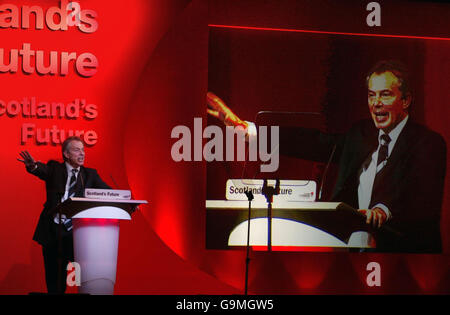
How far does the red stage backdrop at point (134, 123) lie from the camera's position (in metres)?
6.48

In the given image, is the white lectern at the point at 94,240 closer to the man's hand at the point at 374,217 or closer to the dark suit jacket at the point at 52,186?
the dark suit jacket at the point at 52,186

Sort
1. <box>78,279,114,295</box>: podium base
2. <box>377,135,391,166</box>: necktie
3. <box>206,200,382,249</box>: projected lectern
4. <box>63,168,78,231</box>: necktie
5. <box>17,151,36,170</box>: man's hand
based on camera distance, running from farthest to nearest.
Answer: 1. <box>377,135,391,166</box>: necktie
2. <box>206,200,382,249</box>: projected lectern
3. <box>63,168,78,231</box>: necktie
4. <box>17,151,36,170</box>: man's hand
5. <box>78,279,114,295</box>: podium base

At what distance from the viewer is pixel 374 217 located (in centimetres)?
723

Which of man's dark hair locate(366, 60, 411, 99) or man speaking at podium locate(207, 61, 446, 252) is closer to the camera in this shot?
man speaking at podium locate(207, 61, 446, 252)

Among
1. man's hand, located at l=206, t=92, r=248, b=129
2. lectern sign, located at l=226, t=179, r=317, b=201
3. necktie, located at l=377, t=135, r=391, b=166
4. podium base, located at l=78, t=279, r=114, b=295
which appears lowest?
podium base, located at l=78, t=279, r=114, b=295

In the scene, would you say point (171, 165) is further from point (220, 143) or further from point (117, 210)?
point (117, 210)

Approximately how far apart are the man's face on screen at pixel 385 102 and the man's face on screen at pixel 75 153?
3160mm

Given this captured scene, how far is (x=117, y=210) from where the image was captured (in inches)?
202

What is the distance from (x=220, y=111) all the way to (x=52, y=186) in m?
1.99

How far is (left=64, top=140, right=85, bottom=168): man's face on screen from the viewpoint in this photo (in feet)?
19.2

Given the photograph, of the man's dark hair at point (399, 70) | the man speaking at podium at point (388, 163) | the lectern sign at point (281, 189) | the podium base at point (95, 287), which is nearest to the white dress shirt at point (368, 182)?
the man speaking at podium at point (388, 163)

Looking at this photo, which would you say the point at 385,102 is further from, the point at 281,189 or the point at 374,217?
the point at 281,189

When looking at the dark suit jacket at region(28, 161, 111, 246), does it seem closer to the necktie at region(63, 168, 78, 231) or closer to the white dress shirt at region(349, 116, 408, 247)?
the necktie at region(63, 168, 78, 231)

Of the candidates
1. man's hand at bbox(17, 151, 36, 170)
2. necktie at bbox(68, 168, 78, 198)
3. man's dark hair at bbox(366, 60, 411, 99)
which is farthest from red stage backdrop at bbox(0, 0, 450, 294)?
man's dark hair at bbox(366, 60, 411, 99)
